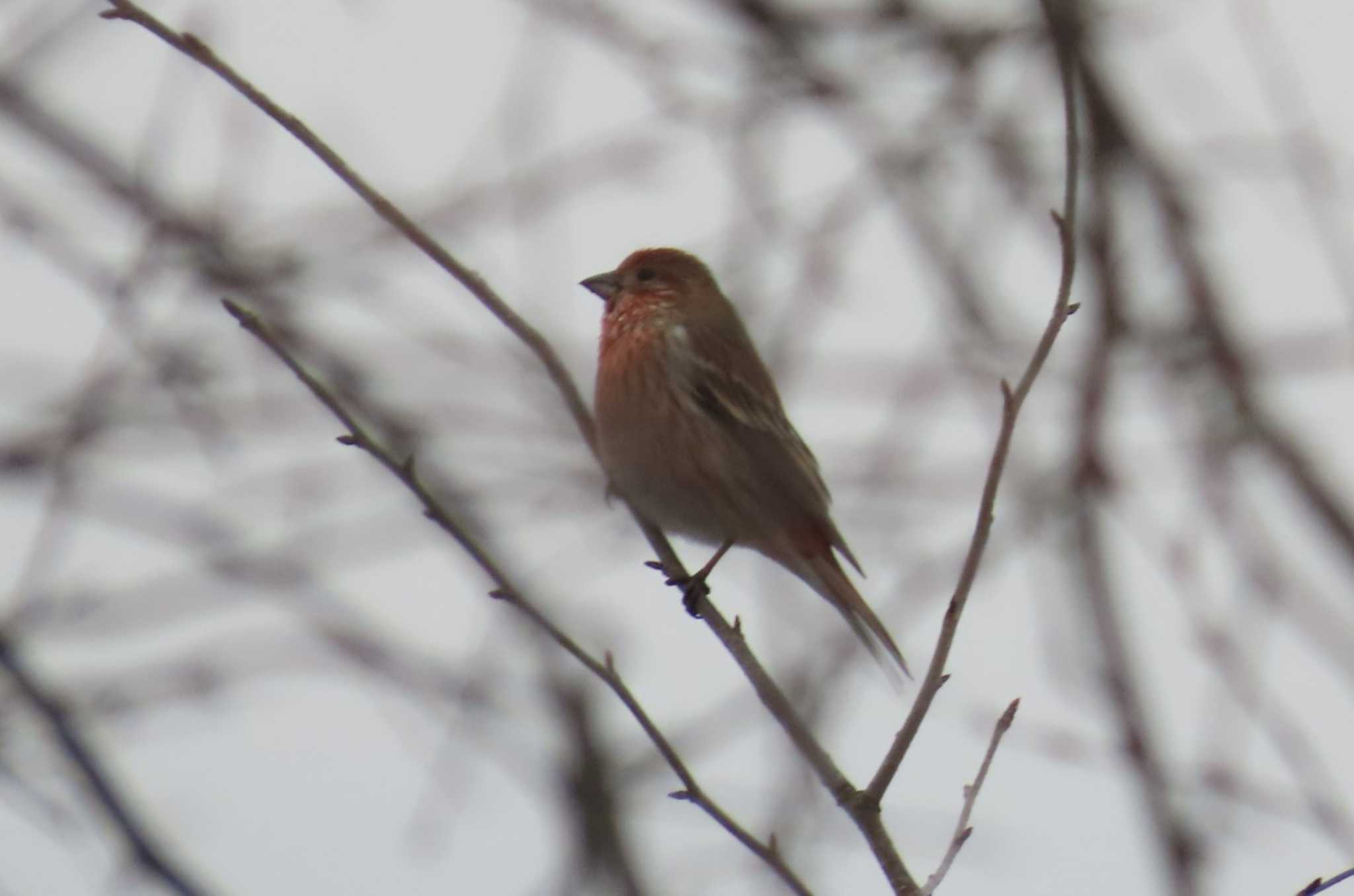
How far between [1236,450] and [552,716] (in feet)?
8.92

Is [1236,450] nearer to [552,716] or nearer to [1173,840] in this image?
[1173,840]

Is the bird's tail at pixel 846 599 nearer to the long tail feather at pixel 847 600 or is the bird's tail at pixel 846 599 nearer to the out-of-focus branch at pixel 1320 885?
the long tail feather at pixel 847 600

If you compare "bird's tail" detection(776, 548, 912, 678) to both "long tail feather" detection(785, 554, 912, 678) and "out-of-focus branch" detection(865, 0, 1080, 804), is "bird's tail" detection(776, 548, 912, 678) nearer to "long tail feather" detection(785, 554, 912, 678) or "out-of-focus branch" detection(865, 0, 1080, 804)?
"long tail feather" detection(785, 554, 912, 678)

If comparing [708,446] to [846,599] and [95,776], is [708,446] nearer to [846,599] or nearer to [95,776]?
[846,599]

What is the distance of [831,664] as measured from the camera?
5.81 metres

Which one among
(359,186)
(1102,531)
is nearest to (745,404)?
(1102,531)

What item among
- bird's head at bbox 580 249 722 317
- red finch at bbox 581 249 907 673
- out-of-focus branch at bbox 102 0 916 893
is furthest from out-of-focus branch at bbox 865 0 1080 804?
bird's head at bbox 580 249 722 317

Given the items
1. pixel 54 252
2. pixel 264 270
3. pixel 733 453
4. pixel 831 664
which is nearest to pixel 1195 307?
pixel 733 453

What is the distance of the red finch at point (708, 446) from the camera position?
648cm

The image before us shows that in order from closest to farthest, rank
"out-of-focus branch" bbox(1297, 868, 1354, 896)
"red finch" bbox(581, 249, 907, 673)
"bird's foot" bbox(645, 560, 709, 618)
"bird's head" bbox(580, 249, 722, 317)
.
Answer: "out-of-focus branch" bbox(1297, 868, 1354, 896)
"bird's foot" bbox(645, 560, 709, 618)
"red finch" bbox(581, 249, 907, 673)
"bird's head" bbox(580, 249, 722, 317)

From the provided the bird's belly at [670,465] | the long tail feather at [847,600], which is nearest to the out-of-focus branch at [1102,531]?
the long tail feather at [847,600]

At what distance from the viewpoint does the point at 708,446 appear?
6.70 meters

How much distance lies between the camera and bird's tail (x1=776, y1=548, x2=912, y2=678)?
230 inches

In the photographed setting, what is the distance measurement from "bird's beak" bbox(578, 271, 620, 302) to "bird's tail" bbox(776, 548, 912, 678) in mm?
1415
